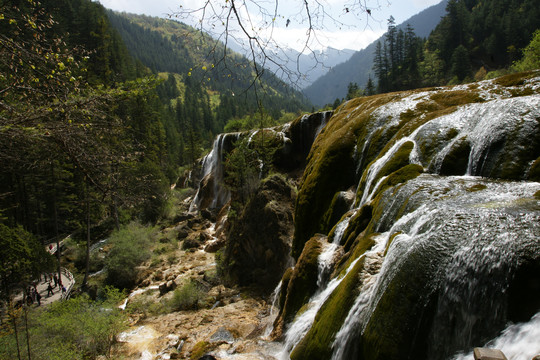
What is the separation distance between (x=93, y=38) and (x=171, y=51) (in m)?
125

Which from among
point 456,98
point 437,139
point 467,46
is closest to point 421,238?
point 437,139

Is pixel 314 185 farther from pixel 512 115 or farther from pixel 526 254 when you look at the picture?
pixel 526 254

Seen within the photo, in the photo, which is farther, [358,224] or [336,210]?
[336,210]

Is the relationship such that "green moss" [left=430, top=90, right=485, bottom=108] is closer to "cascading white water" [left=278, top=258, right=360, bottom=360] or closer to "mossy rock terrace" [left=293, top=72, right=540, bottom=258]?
"mossy rock terrace" [left=293, top=72, right=540, bottom=258]

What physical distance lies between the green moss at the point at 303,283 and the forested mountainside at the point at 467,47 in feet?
159

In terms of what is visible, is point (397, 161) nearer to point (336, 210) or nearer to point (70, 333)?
point (336, 210)

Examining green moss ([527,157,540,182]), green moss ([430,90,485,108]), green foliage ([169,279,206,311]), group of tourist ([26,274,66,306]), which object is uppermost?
green moss ([430,90,485,108])

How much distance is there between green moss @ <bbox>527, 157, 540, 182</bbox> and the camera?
4.65m

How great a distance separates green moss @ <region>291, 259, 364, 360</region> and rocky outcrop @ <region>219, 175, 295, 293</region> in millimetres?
6237

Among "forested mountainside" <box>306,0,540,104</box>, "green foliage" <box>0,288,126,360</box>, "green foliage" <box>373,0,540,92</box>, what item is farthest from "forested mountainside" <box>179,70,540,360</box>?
"green foliage" <box>373,0,540,92</box>

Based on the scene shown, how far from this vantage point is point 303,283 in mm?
7008

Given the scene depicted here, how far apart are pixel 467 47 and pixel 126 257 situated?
69.2 metres

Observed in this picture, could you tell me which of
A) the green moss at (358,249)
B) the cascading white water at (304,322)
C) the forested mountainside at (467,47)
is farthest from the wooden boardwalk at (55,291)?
the forested mountainside at (467,47)

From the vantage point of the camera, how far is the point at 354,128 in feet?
35.2
